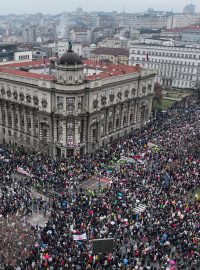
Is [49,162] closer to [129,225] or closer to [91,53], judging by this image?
[129,225]

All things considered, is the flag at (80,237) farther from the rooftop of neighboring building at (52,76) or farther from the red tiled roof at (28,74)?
the red tiled roof at (28,74)

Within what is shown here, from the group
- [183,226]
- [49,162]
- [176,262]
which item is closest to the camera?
[176,262]

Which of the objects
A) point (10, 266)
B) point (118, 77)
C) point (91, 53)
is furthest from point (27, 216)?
point (91, 53)

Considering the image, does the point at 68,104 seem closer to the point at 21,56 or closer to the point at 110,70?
the point at 110,70

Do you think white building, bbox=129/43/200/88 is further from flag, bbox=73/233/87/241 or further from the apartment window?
flag, bbox=73/233/87/241

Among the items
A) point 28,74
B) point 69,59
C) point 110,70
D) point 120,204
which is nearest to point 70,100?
point 69,59
